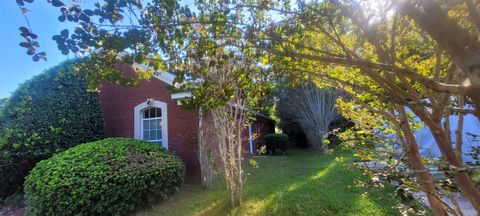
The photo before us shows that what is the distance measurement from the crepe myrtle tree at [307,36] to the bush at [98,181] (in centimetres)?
439

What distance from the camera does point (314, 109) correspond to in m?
18.3

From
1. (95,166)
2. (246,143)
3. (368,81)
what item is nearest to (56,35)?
(368,81)

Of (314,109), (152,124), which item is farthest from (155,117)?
(314,109)

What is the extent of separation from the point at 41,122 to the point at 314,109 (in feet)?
49.7

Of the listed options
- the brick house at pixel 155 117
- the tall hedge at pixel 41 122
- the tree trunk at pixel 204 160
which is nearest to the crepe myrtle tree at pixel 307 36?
the tree trunk at pixel 204 160

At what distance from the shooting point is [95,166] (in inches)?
241

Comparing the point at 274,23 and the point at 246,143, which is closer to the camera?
the point at 274,23

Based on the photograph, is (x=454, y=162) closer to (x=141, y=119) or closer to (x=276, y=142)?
(x=141, y=119)

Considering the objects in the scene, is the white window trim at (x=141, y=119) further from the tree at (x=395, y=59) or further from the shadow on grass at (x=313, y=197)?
the tree at (x=395, y=59)

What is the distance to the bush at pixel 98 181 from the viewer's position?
5.65 m

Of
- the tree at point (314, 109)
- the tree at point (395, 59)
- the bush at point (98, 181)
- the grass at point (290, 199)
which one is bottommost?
the grass at point (290, 199)

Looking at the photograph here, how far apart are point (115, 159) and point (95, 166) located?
0.47m

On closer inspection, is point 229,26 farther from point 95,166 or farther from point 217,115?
point 95,166

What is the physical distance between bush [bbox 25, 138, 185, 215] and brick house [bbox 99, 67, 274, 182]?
214cm
